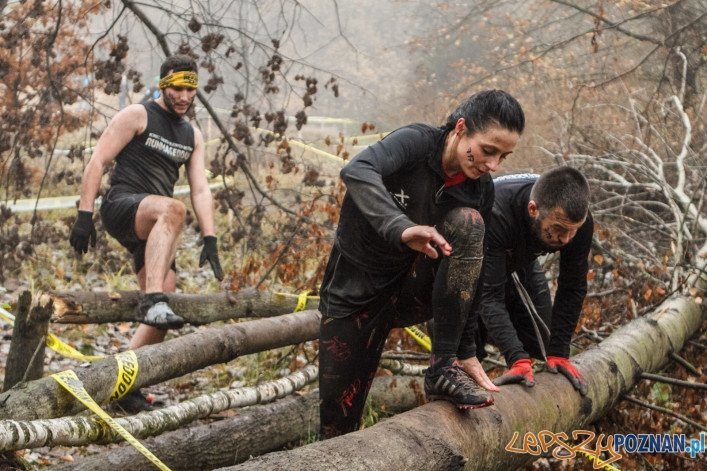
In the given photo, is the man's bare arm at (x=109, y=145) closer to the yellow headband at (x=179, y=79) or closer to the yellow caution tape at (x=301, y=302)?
the yellow headband at (x=179, y=79)

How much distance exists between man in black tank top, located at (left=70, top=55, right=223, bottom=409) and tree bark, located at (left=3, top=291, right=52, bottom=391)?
1620 millimetres

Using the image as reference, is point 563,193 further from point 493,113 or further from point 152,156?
point 152,156

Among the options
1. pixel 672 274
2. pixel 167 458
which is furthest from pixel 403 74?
pixel 167 458

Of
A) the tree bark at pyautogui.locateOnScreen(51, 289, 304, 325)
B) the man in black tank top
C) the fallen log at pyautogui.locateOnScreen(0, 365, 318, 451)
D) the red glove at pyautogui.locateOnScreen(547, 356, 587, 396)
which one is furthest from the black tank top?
the red glove at pyautogui.locateOnScreen(547, 356, 587, 396)

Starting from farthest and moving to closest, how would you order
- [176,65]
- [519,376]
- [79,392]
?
[176,65] < [519,376] < [79,392]

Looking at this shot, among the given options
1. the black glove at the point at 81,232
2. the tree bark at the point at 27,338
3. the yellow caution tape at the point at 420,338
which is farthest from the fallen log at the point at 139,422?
the black glove at the point at 81,232

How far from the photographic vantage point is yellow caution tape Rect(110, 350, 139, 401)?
395 cm

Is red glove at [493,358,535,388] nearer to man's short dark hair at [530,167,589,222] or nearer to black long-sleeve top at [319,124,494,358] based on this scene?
black long-sleeve top at [319,124,494,358]

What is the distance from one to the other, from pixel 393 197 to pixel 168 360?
5.39ft

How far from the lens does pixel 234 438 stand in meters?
4.44

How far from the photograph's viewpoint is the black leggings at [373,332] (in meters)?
3.38

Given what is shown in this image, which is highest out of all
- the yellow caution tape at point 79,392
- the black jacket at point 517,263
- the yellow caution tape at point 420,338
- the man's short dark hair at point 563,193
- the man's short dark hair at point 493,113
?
the man's short dark hair at point 493,113

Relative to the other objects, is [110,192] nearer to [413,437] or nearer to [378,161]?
[378,161]

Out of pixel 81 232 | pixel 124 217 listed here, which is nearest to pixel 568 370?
pixel 124 217
